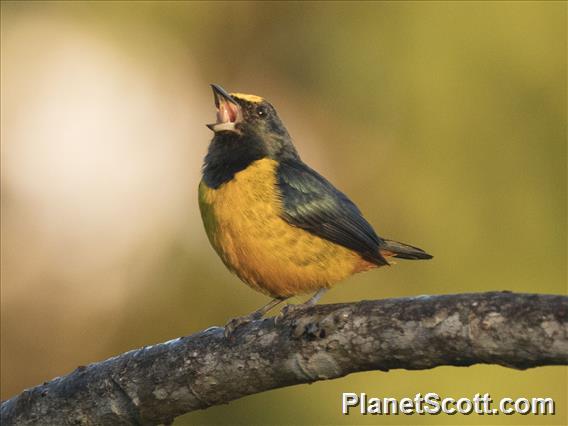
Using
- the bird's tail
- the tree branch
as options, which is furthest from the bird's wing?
the tree branch

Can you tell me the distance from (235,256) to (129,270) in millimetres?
3926

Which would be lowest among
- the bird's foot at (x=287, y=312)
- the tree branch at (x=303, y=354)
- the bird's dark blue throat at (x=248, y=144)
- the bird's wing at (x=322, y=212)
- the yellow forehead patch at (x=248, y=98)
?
the tree branch at (x=303, y=354)

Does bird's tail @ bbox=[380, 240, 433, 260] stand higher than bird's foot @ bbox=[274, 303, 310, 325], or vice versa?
bird's tail @ bbox=[380, 240, 433, 260]

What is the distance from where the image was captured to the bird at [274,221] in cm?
526

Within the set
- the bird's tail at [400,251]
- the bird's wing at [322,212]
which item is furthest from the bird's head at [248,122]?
the bird's tail at [400,251]

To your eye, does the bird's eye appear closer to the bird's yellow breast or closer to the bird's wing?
the bird's wing

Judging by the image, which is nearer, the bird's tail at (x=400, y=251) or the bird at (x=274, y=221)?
the bird at (x=274, y=221)

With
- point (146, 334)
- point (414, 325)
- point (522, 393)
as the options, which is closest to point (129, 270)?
point (146, 334)

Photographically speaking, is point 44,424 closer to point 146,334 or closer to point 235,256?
point 235,256

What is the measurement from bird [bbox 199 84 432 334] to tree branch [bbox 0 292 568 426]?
1.50 feet

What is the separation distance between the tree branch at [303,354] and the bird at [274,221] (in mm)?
458

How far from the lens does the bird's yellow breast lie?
524 cm

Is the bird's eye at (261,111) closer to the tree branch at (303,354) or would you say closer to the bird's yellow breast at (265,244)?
the bird's yellow breast at (265,244)

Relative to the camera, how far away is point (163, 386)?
4.53m
